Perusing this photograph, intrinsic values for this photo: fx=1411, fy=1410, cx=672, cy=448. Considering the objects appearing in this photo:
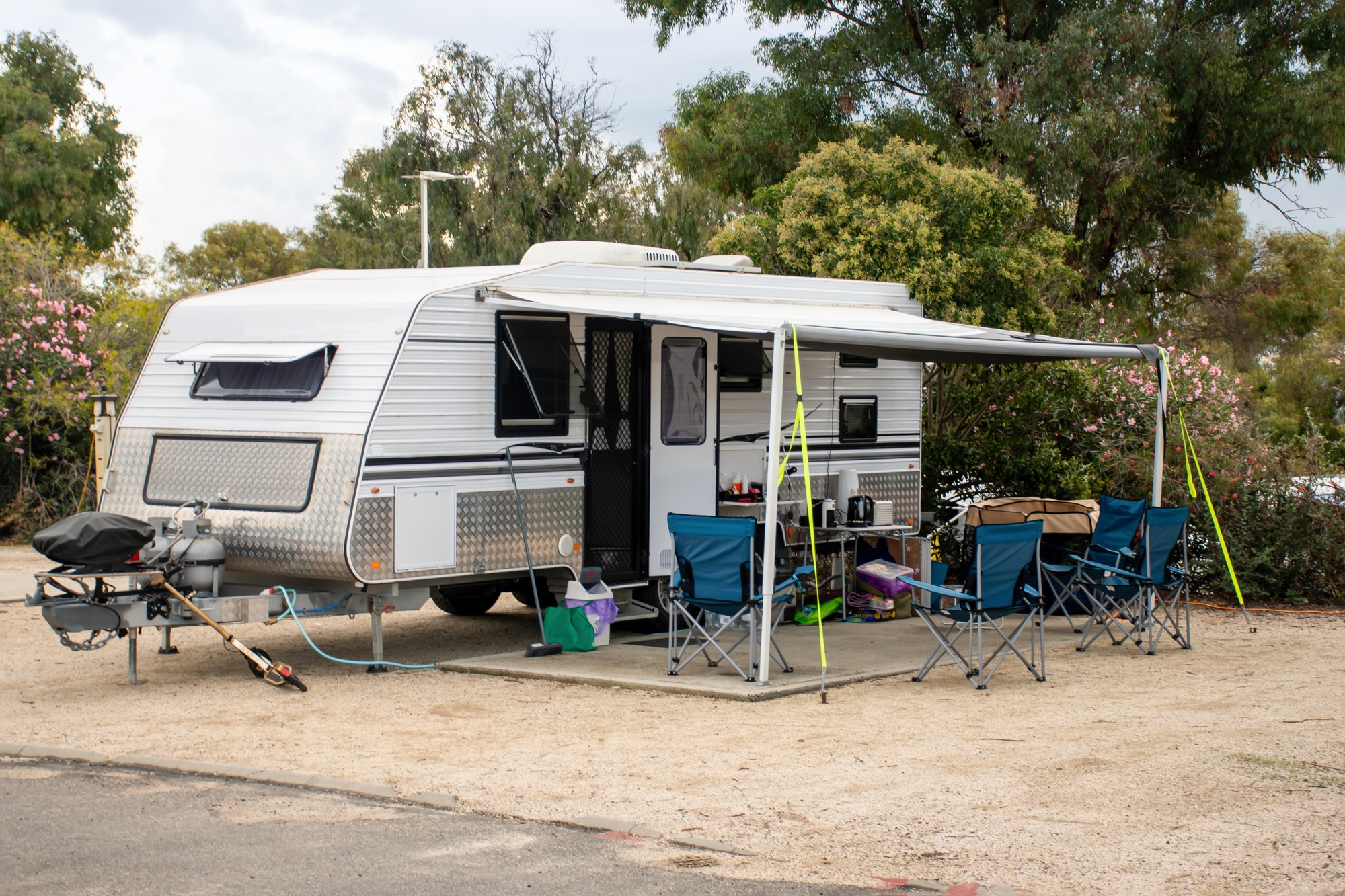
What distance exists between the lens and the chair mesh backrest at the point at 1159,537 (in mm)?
9008

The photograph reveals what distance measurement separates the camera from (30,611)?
10.8m

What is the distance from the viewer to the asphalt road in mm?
4480

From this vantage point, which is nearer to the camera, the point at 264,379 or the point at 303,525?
the point at 303,525

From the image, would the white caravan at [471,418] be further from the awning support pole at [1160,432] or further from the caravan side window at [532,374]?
the awning support pole at [1160,432]

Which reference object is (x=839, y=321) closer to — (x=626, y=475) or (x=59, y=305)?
(x=626, y=475)

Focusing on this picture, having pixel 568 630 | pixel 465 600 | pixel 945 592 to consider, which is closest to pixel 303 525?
pixel 568 630

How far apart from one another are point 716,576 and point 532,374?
6.10 feet

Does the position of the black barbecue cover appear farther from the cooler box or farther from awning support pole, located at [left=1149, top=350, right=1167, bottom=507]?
awning support pole, located at [left=1149, top=350, right=1167, bottom=507]

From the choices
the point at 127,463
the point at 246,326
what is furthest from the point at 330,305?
the point at 127,463

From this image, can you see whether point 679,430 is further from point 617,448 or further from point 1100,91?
point 1100,91

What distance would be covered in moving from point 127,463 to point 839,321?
4.74 m

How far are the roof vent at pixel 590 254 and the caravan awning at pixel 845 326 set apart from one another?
526 mm

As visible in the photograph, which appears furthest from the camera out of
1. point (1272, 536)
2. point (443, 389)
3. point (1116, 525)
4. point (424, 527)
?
point (1272, 536)

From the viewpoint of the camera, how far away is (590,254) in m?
9.70
